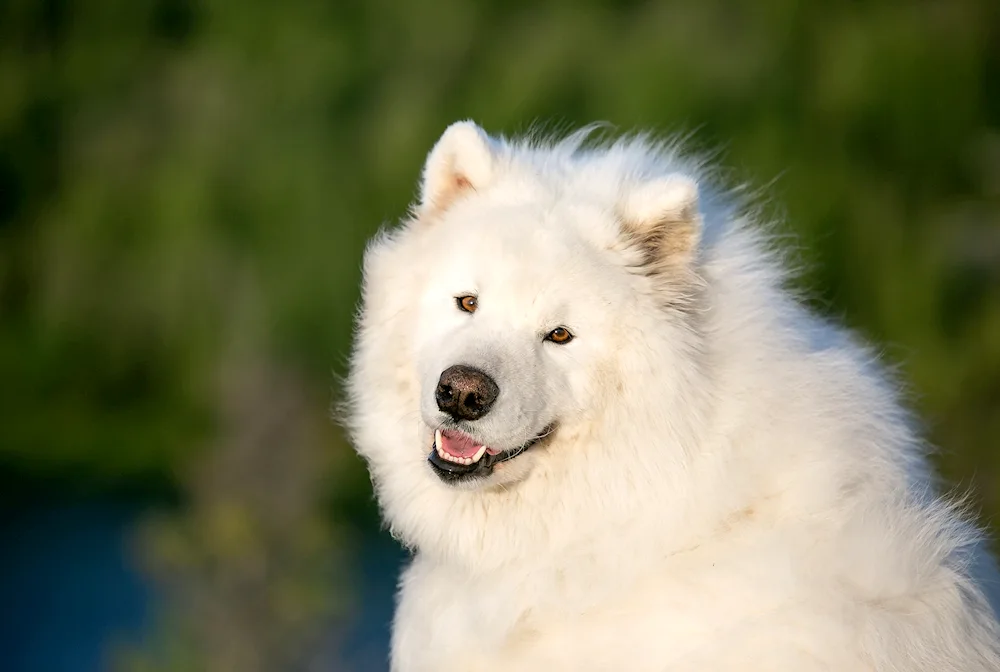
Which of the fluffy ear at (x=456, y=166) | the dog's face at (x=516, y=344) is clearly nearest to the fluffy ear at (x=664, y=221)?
the dog's face at (x=516, y=344)

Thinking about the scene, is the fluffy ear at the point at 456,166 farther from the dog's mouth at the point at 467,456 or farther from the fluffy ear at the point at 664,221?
the dog's mouth at the point at 467,456

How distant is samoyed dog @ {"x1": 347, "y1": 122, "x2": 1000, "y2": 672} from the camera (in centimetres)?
311

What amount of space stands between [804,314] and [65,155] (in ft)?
42.8

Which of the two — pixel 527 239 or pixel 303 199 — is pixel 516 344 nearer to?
pixel 527 239

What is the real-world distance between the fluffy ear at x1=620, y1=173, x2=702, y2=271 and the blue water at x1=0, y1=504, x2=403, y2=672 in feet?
26.4

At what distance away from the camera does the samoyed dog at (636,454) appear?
3.11 m

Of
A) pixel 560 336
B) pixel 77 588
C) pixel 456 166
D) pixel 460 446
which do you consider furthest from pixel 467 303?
pixel 77 588

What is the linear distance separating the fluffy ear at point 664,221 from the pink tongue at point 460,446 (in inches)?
32.5

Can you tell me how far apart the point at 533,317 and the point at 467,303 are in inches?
10.1

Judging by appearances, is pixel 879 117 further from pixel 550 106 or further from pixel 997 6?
pixel 550 106

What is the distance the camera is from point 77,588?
46.9ft

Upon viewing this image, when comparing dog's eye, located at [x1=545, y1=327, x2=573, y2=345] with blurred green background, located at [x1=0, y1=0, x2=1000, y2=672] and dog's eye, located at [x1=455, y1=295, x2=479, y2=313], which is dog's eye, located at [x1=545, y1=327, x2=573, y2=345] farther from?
blurred green background, located at [x1=0, y1=0, x2=1000, y2=672]

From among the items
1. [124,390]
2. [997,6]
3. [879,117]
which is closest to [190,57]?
[124,390]

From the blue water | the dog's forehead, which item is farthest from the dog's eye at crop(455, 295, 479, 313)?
the blue water
